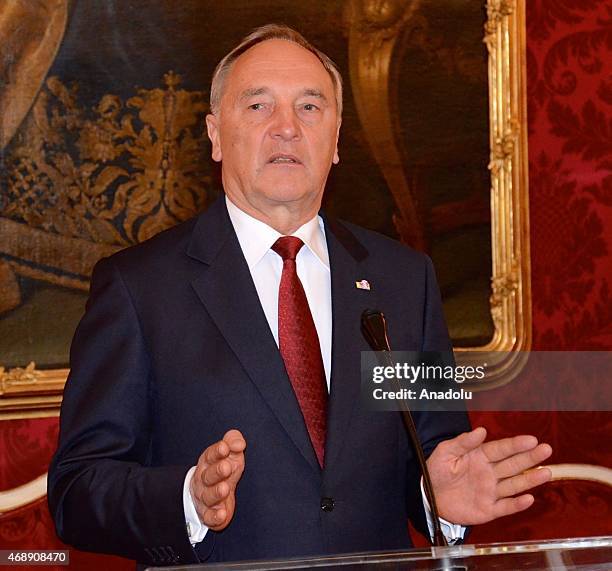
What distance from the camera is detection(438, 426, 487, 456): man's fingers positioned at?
190cm

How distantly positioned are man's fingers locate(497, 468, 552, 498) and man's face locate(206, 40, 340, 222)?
889 mm

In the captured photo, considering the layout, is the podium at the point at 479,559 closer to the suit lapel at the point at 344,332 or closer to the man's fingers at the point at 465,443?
the man's fingers at the point at 465,443

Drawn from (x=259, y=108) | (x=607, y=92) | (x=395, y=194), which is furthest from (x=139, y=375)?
(x=607, y=92)

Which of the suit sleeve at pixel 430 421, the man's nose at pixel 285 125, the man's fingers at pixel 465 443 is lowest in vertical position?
the man's fingers at pixel 465 443

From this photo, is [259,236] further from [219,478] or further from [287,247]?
[219,478]

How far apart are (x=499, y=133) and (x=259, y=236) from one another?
190 centimetres

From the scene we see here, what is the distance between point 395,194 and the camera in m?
3.98

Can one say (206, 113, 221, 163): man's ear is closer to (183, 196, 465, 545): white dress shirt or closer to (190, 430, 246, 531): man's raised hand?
(183, 196, 465, 545): white dress shirt

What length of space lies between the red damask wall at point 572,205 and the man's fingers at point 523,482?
7.10 ft

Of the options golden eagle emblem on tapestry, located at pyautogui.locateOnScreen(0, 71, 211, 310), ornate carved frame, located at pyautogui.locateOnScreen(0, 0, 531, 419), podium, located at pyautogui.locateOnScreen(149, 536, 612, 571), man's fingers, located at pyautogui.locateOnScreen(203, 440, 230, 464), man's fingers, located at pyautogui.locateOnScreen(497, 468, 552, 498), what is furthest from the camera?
ornate carved frame, located at pyautogui.locateOnScreen(0, 0, 531, 419)

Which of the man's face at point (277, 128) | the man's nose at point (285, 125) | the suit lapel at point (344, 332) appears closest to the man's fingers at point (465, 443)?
the suit lapel at point (344, 332)

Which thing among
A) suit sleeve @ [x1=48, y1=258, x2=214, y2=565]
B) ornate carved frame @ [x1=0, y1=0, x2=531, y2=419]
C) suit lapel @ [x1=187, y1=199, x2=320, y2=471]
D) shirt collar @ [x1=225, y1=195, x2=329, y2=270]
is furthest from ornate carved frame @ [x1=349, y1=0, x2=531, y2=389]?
suit sleeve @ [x1=48, y1=258, x2=214, y2=565]

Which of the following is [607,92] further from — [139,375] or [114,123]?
[139,375]

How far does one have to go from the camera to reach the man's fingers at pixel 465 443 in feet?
6.23
